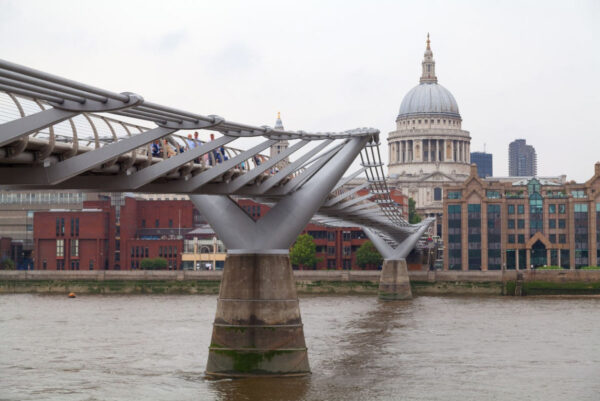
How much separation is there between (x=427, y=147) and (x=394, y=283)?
97788mm

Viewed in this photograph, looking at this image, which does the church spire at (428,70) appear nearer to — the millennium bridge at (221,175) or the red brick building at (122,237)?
the red brick building at (122,237)

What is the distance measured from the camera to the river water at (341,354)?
28.8 meters

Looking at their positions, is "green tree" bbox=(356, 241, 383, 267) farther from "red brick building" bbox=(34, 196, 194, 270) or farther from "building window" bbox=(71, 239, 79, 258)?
"building window" bbox=(71, 239, 79, 258)

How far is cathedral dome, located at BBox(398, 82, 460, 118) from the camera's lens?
6978 inches

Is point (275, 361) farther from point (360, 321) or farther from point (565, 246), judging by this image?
point (565, 246)

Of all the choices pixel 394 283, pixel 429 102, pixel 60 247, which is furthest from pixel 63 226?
pixel 429 102

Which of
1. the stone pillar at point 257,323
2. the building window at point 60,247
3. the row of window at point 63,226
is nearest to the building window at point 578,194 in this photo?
the row of window at point 63,226

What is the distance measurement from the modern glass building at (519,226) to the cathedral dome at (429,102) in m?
68.0

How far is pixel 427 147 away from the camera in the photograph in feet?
579

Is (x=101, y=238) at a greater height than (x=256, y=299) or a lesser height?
greater

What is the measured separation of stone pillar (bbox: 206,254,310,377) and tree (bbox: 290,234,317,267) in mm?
77811

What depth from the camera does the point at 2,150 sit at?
18.5 metres

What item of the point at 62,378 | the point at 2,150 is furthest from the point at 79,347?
the point at 2,150

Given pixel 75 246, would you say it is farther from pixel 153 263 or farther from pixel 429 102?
pixel 429 102
